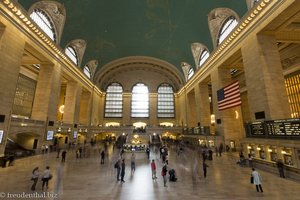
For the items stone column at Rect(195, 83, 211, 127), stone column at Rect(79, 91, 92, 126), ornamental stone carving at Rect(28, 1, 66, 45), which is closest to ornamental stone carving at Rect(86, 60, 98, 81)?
stone column at Rect(79, 91, 92, 126)

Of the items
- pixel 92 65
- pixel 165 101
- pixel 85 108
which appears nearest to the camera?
pixel 85 108

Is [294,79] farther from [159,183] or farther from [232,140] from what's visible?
[159,183]

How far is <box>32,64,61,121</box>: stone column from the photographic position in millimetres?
18844

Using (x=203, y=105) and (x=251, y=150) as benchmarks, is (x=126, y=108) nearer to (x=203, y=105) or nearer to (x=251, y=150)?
(x=203, y=105)

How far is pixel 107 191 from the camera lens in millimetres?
6699

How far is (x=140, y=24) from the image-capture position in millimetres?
24688

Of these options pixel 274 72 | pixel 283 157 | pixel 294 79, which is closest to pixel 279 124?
pixel 283 157

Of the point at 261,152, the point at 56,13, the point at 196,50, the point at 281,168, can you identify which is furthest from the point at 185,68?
the point at 281,168

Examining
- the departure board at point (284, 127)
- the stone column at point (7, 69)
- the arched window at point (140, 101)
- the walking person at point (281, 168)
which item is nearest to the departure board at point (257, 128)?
the departure board at point (284, 127)

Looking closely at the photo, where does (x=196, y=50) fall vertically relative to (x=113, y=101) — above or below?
above

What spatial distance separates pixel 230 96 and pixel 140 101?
28.1 metres

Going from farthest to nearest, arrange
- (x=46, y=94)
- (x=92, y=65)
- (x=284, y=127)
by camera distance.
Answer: (x=92, y=65) → (x=46, y=94) → (x=284, y=127)

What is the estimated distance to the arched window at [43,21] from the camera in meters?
17.0

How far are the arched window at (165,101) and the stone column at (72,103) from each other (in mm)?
20384
